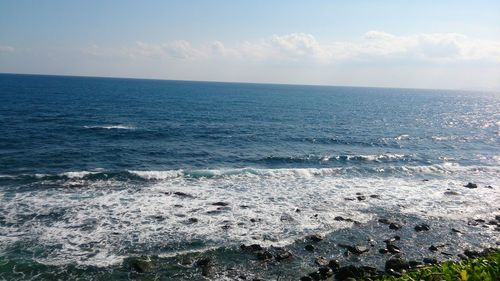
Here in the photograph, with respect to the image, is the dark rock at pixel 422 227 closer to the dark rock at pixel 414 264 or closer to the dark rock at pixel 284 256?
the dark rock at pixel 414 264

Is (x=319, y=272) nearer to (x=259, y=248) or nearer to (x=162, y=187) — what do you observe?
(x=259, y=248)

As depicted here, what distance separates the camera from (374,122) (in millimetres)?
93938

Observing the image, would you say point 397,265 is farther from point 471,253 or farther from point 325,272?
point 471,253

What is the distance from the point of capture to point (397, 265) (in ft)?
73.8

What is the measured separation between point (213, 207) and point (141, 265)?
10669 millimetres

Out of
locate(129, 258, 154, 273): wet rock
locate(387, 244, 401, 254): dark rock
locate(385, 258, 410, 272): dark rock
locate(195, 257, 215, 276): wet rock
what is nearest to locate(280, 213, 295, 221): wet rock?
locate(387, 244, 401, 254): dark rock

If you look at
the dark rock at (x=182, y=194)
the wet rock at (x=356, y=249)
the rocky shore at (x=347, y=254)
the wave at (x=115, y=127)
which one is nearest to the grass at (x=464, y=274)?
the rocky shore at (x=347, y=254)

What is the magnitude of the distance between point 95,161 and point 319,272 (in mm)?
34162

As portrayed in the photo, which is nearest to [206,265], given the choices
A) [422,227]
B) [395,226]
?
[395,226]

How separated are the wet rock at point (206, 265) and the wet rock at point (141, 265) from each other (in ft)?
9.38

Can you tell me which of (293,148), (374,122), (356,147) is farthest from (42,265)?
(374,122)

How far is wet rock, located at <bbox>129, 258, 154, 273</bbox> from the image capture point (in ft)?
70.7

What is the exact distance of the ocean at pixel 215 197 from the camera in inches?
916

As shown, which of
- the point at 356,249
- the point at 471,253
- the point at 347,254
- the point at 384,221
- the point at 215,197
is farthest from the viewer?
the point at 215,197
